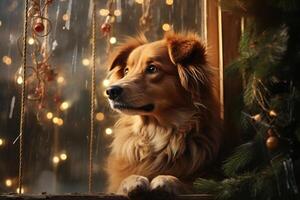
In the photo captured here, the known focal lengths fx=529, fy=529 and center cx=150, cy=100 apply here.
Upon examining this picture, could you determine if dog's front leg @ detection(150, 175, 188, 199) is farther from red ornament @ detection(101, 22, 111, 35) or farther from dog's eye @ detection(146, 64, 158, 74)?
red ornament @ detection(101, 22, 111, 35)

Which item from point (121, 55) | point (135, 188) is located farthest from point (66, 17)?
point (135, 188)

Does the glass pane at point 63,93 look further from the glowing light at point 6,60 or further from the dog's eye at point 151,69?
the dog's eye at point 151,69

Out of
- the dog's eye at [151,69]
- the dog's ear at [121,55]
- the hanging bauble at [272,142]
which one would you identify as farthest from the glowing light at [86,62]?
the hanging bauble at [272,142]

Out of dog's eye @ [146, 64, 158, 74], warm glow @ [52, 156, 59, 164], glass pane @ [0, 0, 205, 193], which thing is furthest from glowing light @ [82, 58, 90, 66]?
dog's eye @ [146, 64, 158, 74]

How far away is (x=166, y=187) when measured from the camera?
162 cm

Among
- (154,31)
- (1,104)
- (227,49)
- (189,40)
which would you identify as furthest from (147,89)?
(1,104)

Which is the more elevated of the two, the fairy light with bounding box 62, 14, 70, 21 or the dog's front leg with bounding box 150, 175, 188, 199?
the fairy light with bounding box 62, 14, 70, 21

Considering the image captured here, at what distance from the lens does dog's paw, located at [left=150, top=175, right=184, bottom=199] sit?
1.60 m

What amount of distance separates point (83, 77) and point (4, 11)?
1.53 feet

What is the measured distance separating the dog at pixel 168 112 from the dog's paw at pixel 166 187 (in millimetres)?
142

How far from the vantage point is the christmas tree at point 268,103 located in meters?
1.47

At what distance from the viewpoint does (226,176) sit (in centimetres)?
172

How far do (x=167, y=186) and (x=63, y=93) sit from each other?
3.24 feet

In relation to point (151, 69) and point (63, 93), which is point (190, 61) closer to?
point (151, 69)
